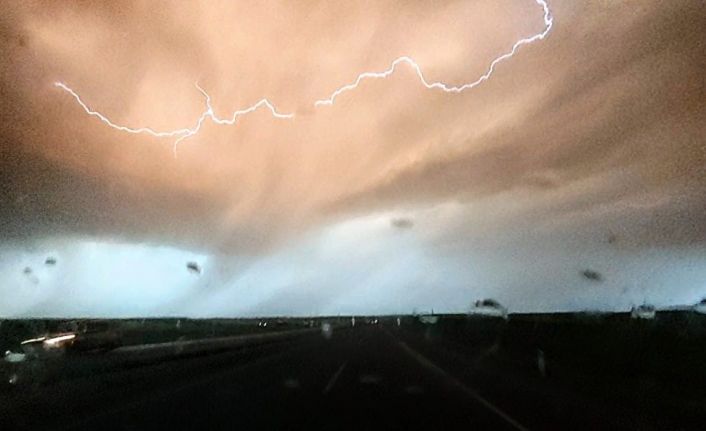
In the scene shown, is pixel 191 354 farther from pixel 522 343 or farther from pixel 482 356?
pixel 522 343

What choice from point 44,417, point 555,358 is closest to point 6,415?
point 44,417

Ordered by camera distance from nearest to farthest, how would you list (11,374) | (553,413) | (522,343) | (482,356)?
(553,413) < (11,374) < (482,356) < (522,343)

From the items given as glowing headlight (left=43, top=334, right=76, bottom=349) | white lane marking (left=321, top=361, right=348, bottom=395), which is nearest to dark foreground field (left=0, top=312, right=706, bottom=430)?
white lane marking (left=321, top=361, right=348, bottom=395)

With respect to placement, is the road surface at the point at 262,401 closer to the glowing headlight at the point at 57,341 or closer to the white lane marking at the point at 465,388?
the white lane marking at the point at 465,388

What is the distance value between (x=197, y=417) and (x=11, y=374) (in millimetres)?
14714

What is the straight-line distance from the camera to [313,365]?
109ft

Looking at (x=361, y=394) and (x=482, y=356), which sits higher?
(x=482, y=356)

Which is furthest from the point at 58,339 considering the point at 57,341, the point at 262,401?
the point at 262,401

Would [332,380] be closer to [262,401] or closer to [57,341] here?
[262,401]

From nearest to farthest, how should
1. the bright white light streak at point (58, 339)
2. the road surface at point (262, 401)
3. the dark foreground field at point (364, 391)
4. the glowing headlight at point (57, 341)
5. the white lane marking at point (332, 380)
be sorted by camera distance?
the road surface at point (262, 401) → the dark foreground field at point (364, 391) → the white lane marking at point (332, 380) → the glowing headlight at point (57, 341) → the bright white light streak at point (58, 339)

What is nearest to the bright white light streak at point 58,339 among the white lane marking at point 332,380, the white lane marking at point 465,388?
the white lane marking at point 332,380

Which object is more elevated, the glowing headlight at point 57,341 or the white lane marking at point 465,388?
the glowing headlight at point 57,341

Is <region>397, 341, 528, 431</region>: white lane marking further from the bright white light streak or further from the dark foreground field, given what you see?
the bright white light streak

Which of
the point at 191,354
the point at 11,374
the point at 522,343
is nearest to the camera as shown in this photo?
the point at 11,374
